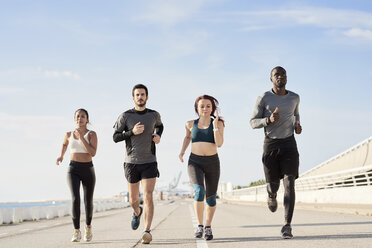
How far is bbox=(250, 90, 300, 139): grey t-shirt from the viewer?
852 cm

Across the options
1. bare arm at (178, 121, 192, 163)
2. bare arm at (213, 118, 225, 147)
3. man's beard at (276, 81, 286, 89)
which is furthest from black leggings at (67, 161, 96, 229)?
man's beard at (276, 81, 286, 89)

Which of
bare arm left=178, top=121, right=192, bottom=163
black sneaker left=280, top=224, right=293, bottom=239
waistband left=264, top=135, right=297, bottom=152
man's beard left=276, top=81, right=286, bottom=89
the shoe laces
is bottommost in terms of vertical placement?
black sneaker left=280, top=224, right=293, bottom=239

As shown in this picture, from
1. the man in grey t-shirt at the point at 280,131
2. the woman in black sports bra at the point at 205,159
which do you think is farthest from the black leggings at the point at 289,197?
the woman in black sports bra at the point at 205,159

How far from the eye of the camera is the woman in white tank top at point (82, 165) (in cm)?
898

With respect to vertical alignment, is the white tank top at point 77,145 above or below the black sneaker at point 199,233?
above

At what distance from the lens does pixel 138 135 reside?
8547 mm

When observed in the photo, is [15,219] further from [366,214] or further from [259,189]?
[259,189]

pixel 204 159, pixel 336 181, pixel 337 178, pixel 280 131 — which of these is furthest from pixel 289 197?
pixel 336 181

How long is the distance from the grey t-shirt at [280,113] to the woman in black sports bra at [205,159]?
24.2 inches

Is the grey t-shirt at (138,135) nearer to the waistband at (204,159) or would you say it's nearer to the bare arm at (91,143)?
the bare arm at (91,143)

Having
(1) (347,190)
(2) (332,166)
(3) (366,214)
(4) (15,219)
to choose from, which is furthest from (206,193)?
(2) (332,166)

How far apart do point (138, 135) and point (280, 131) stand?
223 cm

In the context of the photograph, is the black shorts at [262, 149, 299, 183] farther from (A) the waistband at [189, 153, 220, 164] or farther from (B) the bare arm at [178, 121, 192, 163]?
(B) the bare arm at [178, 121, 192, 163]

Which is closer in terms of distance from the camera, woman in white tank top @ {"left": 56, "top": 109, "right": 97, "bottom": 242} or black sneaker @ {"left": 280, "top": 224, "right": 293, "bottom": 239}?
black sneaker @ {"left": 280, "top": 224, "right": 293, "bottom": 239}
